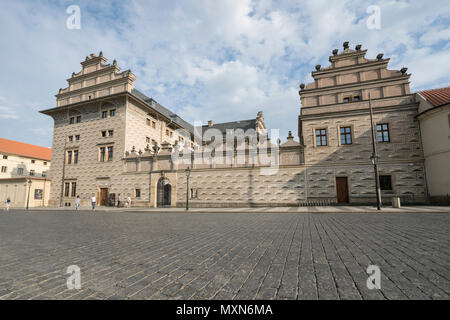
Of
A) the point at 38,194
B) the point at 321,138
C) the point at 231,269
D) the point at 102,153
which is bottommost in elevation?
the point at 231,269

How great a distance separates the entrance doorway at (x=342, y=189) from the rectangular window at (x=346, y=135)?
11.3 feet

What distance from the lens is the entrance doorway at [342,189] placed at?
64.3ft

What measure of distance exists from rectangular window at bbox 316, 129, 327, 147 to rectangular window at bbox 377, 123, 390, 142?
4430 mm

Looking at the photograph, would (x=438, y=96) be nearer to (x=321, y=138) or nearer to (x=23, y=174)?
(x=321, y=138)

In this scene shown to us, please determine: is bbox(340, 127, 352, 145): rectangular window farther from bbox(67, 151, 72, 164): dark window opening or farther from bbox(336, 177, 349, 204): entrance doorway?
bbox(67, 151, 72, 164): dark window opening

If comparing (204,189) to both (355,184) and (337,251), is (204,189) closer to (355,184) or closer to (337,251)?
(355,184)

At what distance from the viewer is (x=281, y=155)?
21516 mm

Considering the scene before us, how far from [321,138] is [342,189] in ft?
16.6

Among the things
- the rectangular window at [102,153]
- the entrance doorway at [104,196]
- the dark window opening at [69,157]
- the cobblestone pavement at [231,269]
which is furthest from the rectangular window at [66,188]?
the cobblestone pavement at [231,269]

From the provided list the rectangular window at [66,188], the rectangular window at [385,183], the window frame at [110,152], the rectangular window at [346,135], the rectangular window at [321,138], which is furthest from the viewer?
the rectangular window at [66,188]

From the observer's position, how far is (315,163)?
808 inches

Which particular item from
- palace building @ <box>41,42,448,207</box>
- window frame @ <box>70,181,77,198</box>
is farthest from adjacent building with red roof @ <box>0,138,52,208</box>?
window frame @ <box>70,181,77,198</box>

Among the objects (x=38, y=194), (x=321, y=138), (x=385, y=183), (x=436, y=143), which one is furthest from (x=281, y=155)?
(x=38, y=194)

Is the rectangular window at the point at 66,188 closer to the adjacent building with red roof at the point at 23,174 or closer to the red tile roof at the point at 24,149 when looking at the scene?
the adjacent building with red roof at the point at 23,174
